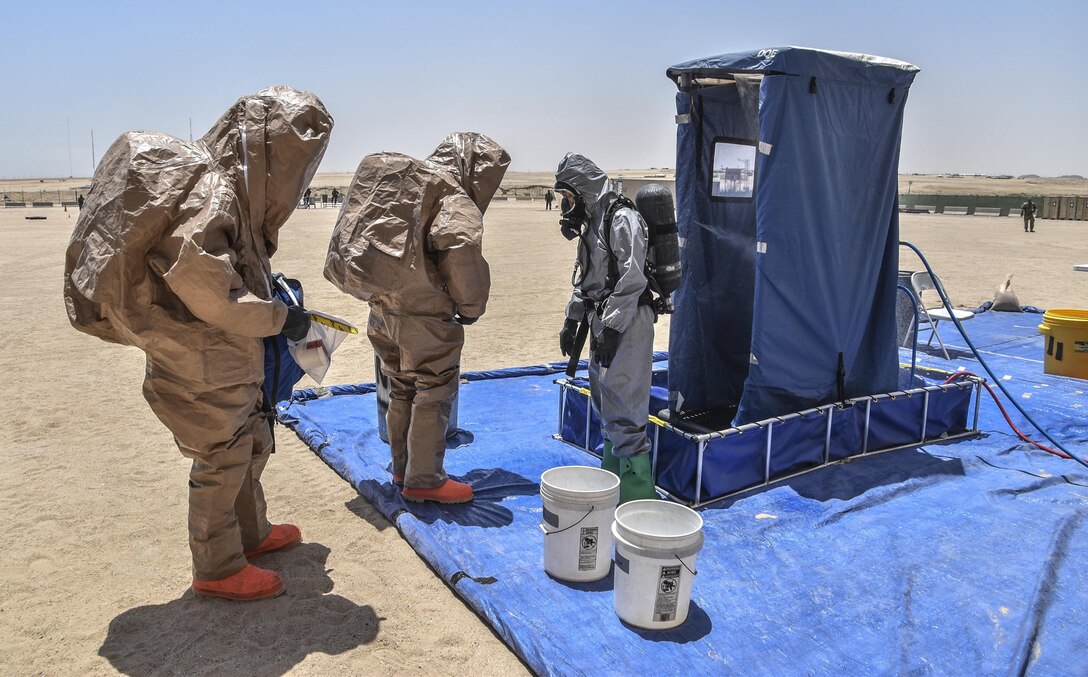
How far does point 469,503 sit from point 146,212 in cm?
241

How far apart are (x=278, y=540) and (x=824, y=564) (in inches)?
110

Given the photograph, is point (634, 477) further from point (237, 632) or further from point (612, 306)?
point (237, 632)

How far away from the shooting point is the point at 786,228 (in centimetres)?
476

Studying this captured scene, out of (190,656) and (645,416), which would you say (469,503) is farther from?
(190,656)

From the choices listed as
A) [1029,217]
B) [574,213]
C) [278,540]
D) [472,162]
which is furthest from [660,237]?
[1029,217]

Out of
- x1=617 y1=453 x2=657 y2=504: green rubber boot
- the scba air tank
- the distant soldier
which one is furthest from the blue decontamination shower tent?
the distant soldier

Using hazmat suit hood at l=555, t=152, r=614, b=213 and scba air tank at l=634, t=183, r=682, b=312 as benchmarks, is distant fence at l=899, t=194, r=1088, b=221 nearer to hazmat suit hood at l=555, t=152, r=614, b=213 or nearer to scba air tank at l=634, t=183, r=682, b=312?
scba air tank at l=634, t=183, r=682, b=312

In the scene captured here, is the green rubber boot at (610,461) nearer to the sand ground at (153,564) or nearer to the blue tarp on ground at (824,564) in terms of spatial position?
the blue tarp on ground at (824,564)

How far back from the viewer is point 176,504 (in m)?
4.65

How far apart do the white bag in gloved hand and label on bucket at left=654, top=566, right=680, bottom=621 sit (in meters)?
1.82

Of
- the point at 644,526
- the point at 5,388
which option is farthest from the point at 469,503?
the point at 5,388

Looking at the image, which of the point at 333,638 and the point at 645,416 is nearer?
the point at 333,638

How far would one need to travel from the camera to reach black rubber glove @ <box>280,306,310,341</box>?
11.1ft

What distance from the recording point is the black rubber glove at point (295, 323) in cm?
338
